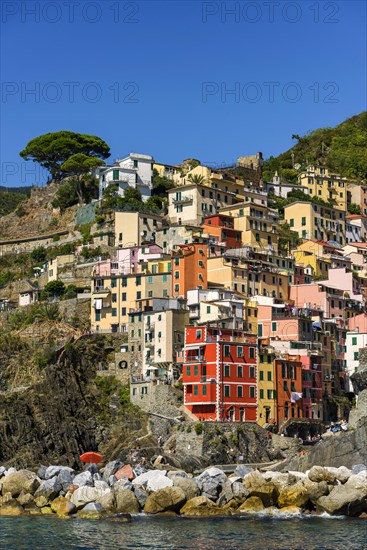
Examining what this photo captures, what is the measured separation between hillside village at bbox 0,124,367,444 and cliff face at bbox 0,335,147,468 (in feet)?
10.2

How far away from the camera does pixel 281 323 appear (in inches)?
3258

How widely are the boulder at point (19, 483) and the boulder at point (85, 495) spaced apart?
369 centimetres

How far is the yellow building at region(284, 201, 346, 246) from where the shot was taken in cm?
10869

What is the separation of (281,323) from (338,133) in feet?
220

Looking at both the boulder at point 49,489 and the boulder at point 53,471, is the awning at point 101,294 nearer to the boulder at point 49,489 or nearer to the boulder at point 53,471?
the boulder at point 53,471

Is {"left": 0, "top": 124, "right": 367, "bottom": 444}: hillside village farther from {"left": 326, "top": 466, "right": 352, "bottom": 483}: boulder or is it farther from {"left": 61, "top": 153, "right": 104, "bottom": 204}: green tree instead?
{"left": 326, "top": 466, "right": 352, "bottom": 483}: boulder

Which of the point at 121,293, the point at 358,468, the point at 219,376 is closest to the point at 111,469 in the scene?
the point at 219,376

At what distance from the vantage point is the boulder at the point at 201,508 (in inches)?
2128

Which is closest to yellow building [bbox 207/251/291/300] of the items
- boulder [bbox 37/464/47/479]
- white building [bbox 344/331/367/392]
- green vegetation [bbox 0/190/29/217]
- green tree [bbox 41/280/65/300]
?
white building [bbox 344/331/367/392]

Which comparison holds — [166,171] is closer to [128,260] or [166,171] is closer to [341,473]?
[128,260]

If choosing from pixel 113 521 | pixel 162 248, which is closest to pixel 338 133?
pixel 162 248

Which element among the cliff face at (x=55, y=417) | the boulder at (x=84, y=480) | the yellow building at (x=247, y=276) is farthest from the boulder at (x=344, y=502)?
the yellow building at (x=247, y=276)

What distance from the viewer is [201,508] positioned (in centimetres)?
5422

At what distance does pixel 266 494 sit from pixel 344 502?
403cm
